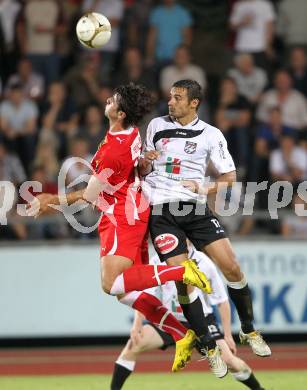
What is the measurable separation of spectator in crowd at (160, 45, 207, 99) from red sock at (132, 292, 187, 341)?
5906 mm

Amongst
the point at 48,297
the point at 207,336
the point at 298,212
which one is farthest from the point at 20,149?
the point at 207,336

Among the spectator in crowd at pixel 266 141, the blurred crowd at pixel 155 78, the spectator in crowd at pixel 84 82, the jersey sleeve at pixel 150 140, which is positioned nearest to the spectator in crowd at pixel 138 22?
the blurred crowd at pixel 155 78

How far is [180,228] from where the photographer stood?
29.5ft

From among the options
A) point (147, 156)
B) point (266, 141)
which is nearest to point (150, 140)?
point (147, 156)

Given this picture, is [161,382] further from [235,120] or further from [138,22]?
[138,22]

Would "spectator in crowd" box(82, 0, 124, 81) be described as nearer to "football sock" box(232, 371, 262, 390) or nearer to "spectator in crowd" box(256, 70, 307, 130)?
"spectator in crowd" box(256, 70, 307, 130)

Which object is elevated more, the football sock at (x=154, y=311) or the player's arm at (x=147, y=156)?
the player's arm at (x=147, y=156)

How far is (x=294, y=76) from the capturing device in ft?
49.4

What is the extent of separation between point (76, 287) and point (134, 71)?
10.8ft

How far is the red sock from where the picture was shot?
9.09m

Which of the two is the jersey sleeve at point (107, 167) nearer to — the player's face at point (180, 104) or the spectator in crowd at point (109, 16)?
the player's face at point (180, 104)

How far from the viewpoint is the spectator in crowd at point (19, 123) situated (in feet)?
46.0

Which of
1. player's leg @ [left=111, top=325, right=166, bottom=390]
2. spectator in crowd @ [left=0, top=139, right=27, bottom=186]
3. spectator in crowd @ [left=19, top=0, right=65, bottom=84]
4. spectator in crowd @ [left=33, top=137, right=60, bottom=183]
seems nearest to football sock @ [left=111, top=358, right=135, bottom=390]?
player's leg @ [left=111, top=325, right=166, bottom=390]

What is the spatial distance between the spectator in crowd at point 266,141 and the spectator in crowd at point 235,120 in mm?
158
